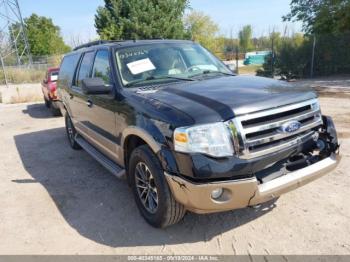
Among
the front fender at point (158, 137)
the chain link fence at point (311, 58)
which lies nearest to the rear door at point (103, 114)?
the front fender at point (158, 137)

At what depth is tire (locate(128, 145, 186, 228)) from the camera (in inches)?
122

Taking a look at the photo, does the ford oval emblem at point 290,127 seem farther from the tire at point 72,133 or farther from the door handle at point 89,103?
the tire at point 72,133

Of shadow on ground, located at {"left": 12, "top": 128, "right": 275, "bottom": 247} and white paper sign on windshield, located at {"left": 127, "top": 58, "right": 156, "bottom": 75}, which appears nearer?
shadow on ground, located at {"left": 12, "top": 128, "right": 275, "bottom": 247}

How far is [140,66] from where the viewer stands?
410 cm

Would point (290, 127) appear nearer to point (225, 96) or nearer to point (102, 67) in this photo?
point (225, 96)

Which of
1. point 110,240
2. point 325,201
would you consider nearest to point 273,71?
point 325,201

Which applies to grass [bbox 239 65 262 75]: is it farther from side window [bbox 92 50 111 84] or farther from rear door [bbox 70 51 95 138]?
side window [bbox 92 50 111 84]

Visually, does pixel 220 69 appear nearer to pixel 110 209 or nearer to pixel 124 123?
pixel 124 123

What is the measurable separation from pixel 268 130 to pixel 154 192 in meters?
1.30

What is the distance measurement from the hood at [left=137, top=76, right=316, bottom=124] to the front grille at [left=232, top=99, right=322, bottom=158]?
0.21ft

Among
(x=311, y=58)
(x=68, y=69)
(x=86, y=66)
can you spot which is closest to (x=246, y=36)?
(x=311, y=58)

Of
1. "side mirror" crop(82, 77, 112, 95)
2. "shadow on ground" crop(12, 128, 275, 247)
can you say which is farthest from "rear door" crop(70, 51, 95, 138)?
"side mirror" crop(82, 77, 112, 95)

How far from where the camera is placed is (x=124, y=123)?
3.72 m

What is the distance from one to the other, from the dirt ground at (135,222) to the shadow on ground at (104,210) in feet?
0.03
